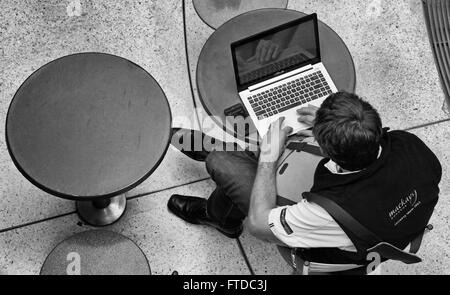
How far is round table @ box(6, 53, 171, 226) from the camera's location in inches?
76.6

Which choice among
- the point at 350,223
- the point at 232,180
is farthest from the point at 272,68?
the point at 350,223

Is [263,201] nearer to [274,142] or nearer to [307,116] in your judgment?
[274,142]

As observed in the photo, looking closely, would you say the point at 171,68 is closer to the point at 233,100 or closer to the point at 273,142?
the point at 233,100

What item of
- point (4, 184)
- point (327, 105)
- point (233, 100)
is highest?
point (327, 105)

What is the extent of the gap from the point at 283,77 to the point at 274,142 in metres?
0.36

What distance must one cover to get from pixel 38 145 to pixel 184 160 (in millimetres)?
965

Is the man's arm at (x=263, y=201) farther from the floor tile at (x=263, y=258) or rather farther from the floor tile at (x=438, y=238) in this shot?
the floor tile at (x=438, y=238)

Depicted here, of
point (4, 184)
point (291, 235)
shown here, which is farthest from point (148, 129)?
point (4, 184)

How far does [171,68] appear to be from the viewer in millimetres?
2975

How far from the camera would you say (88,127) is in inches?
79.5

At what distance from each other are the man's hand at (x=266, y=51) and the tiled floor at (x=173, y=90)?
2.40 ft

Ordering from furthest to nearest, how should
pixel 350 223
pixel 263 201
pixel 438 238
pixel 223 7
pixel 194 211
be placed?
pixel 223 7 < pixel 438 238 < pixel 194 211 < pixel 263 201 < pixel 350 223

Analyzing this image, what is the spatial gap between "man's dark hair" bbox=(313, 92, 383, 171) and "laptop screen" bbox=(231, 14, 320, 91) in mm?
518

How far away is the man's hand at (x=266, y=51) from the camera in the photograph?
2209mm
